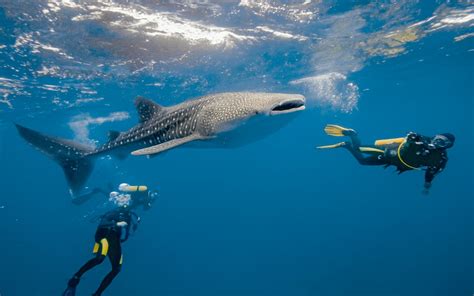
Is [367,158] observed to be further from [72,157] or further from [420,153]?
[72,157]

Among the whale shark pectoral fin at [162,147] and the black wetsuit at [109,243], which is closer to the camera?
the whale shark pectoral fin at [162,147]

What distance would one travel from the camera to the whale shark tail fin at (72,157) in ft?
22.5

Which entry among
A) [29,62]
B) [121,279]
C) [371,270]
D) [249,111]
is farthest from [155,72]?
[371,270]

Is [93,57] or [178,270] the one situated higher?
[93,57]

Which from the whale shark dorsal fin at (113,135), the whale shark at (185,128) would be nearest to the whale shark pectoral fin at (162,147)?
the whale shark at (185,128)

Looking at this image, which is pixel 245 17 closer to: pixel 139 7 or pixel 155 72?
pixel 139 7

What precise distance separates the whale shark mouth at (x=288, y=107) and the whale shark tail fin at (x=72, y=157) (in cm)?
460

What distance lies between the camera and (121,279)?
37312mm

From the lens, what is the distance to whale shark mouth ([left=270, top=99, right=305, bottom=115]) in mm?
4687

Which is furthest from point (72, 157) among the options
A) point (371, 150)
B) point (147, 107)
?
point (371, 150)

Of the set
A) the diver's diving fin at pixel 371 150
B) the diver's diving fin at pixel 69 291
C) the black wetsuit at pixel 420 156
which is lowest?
the diver's diving fin at pixel 69 291

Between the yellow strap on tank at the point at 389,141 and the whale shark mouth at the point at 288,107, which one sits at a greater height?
the whale shark mouth at the point at 288,107

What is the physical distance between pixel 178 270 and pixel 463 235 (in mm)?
49967

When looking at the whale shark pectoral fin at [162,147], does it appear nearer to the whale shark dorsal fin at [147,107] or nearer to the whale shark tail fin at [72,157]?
the whale shark dorsal fin at [147,107]
